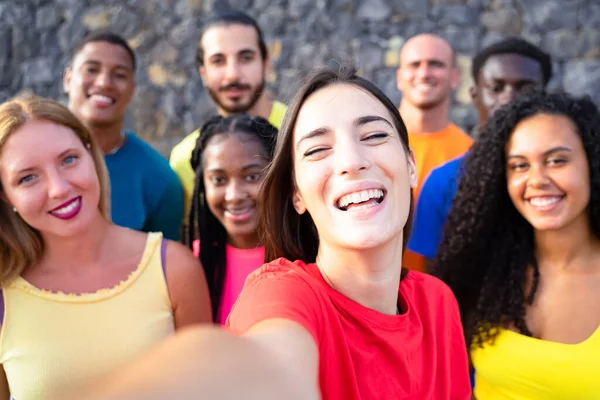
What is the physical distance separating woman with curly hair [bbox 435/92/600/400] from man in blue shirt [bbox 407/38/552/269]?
0.94 feet

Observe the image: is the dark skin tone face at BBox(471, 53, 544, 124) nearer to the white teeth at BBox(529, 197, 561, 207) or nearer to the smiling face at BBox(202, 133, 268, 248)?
the white teeth at BBox(529, 197, 561, 207)

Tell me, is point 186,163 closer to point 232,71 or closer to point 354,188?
point 232,71

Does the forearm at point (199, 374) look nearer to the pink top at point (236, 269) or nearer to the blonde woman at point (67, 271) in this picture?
the blonde woman at point (67, 271)

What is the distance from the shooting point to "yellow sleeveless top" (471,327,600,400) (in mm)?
1953

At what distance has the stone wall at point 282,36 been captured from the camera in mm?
6258

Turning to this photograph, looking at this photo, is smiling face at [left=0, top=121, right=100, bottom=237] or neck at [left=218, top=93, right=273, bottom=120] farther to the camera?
neck at [left=218, top=93, right=273, bottom=120]

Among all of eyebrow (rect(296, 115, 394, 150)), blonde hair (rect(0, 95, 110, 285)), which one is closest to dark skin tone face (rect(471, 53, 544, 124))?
eyebrow (rect(296, 115, 394, 150))

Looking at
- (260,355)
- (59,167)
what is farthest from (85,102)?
(260,355)

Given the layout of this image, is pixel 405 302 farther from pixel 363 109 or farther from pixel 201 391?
pixel 201 391

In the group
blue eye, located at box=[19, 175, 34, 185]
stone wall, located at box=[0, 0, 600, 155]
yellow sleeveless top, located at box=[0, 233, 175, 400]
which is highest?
stone wall, located at box=[0, 0, 600, 155]

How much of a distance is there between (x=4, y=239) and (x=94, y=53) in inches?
63.0

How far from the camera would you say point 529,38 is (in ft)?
20.6

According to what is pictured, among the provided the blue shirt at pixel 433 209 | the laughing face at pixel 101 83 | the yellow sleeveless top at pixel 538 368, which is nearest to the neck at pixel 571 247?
the yellow sleeveless top at pixel 538 368

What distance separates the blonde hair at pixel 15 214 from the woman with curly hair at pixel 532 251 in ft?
4.54
